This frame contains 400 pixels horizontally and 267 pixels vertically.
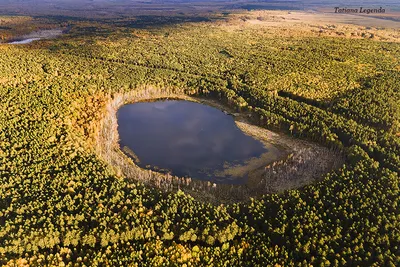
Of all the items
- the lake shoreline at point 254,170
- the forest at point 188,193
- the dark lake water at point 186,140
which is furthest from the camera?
the dark lake water at point 186,140

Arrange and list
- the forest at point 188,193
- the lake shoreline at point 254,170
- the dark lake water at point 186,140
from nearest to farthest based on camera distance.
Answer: the forest at point 188,193 < the lake shoreline at point 254,170 < the dark lake water at point 186,140

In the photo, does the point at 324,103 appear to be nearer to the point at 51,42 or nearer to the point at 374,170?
the point at 374,170

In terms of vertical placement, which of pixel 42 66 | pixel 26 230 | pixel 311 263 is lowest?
pixel 311 263

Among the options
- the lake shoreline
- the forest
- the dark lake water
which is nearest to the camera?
the forest

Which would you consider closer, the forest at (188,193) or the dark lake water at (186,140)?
the forest at (188,193)

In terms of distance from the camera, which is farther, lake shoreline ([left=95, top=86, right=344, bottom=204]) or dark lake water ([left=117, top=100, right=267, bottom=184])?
dark lake water ([left=117, top=100, right=267, bottom=184])

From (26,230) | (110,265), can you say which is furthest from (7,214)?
(110,265)
